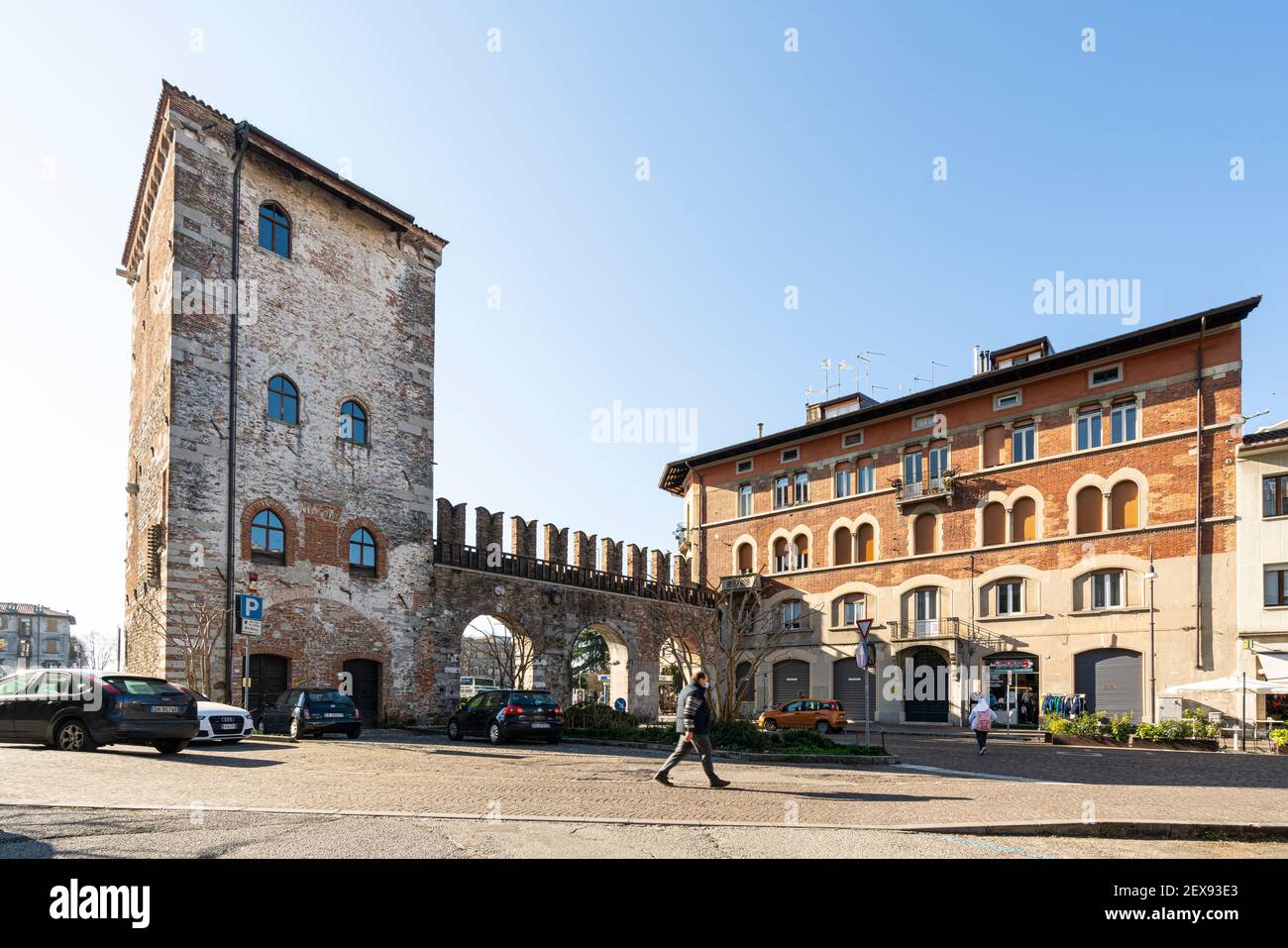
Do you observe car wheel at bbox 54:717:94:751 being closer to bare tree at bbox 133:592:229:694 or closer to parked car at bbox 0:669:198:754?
parked car at bbox 0:669:198:754

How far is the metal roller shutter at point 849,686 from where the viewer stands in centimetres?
3925

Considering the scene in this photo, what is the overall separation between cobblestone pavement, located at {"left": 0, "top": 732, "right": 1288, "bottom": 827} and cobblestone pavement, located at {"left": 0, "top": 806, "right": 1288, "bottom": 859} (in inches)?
23.0

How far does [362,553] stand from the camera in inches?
1051

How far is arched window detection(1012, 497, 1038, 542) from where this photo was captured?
34.5 meters

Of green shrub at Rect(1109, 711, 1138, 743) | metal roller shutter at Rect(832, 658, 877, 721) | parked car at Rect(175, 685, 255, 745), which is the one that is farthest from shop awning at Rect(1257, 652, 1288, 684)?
parked car at Rect(175, 685, 255, 745)

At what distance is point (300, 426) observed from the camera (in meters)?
25.5

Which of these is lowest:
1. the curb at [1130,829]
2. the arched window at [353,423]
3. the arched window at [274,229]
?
the curb at [1130,829]

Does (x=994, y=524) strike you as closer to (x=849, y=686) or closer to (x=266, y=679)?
(x=849, y=686)

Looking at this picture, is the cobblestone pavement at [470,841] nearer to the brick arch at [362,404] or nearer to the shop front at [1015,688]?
the brick arch at [362,404]

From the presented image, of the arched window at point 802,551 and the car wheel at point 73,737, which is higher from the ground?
the arched window at point 802,551

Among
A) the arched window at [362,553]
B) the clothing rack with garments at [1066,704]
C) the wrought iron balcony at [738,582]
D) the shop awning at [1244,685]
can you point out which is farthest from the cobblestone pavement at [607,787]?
the wrought iron balcony at [738,582]

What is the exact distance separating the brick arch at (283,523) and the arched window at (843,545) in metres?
24.2

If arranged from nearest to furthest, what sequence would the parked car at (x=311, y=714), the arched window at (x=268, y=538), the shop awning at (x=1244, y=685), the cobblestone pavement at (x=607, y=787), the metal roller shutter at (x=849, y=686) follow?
the cobblestone pavement at (x=607, y=787)
the parked car at (x=311, y=714)
the arched window at (x=268, y=538)
the shop awning at (x=1244, y=685)
the metal roller shutter at (x=849, y=686)

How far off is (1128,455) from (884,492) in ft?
32.6
